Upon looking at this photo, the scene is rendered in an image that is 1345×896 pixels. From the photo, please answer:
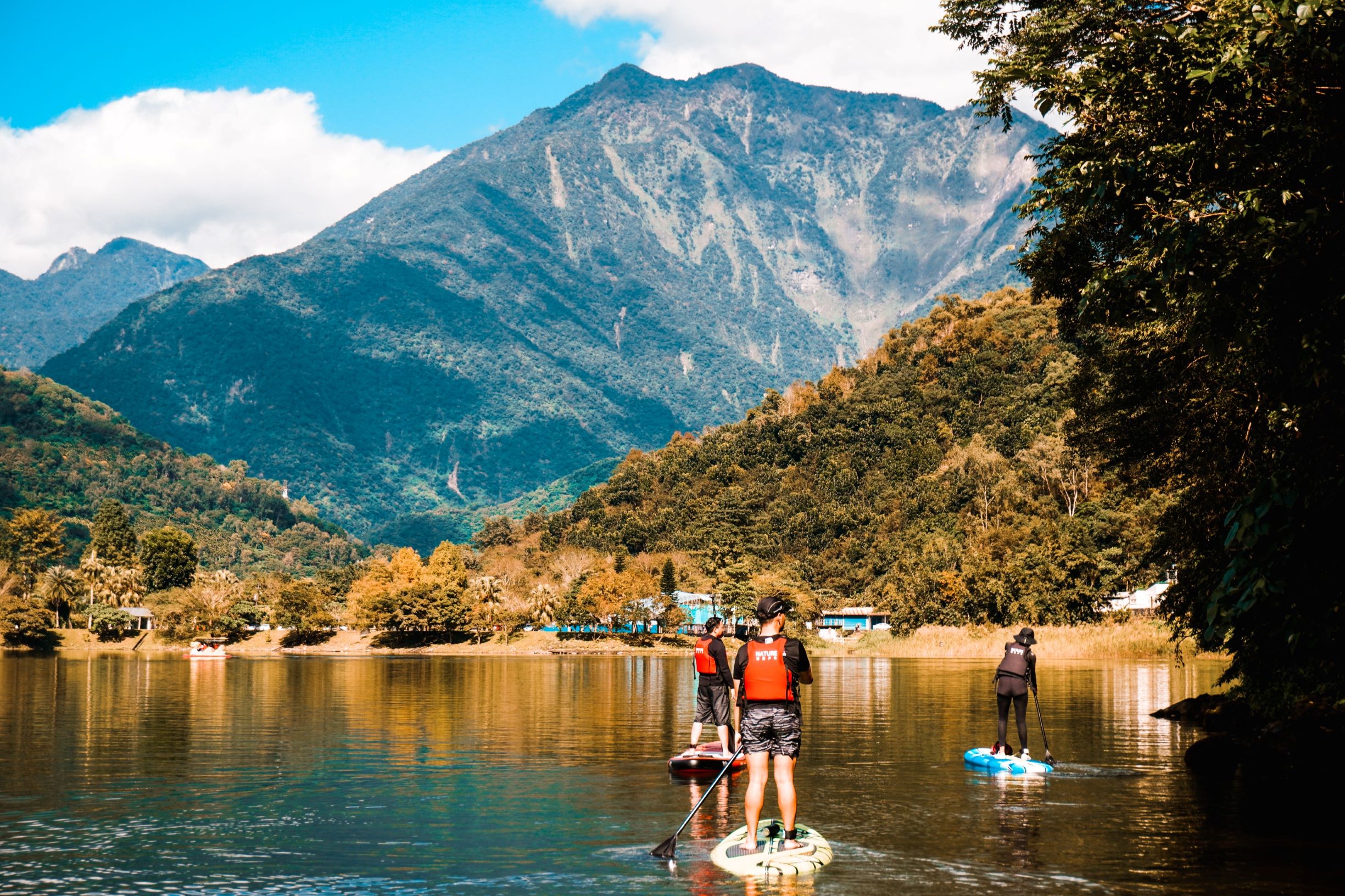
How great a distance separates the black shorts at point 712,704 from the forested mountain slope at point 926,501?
47872mm

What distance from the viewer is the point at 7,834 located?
1532 centimetres

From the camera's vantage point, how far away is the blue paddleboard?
818 inches

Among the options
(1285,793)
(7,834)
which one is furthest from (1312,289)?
(7,834)

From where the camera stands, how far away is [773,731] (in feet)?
46.0

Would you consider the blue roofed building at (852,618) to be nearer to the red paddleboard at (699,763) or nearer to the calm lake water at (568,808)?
the calm lake water at (568,808)

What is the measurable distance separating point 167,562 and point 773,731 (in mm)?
144149

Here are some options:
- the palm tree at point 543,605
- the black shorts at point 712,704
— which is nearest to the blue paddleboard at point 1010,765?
the black shorts at point 712,704

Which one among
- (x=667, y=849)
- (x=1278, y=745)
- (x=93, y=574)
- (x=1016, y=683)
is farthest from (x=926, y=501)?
(x=667, y=849)

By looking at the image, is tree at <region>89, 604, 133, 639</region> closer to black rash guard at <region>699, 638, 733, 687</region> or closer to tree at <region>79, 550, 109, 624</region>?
tree at <region>79, 550, 109, 624</region>

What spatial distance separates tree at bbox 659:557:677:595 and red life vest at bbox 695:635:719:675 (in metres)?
105

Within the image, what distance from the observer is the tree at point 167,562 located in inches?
5669

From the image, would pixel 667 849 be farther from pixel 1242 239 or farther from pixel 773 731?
pixel 1242 239

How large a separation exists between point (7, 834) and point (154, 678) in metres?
46.2

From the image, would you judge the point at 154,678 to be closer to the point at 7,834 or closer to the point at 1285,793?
the point at 7,834
